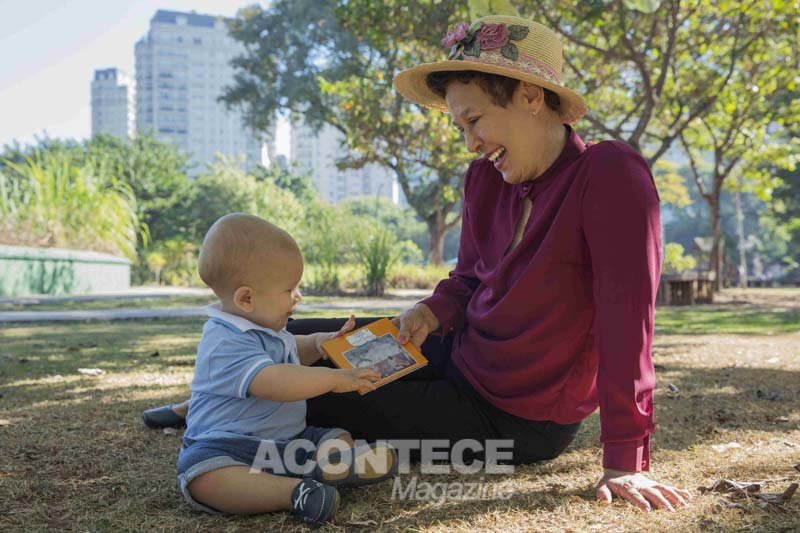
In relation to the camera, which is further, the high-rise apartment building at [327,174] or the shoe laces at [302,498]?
the high-rise apartment building at [327,174]

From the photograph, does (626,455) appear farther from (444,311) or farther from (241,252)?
(241,252)

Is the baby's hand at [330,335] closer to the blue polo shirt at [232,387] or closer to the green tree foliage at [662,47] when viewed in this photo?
the blue polo shirt at [232,387]

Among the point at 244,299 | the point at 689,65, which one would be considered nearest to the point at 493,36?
the point at 244,299

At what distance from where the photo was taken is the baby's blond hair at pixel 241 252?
197cm

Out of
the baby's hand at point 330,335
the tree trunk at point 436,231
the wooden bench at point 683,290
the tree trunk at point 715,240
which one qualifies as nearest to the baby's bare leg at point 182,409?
the baby's hand at point 330,335

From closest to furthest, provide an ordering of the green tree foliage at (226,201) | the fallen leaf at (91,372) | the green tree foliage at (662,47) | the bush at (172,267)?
the fallen leaf at (91,372) → the green tree foliage at (662,47) → the bush at (172,267) → the green tree foliage at (226,201)

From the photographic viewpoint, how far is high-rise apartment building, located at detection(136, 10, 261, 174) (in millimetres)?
109375

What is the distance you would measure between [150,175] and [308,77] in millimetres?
8539

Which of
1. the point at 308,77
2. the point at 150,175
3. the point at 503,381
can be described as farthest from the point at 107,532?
the point at 150,175

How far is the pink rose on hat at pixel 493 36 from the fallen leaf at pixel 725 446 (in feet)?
4.84

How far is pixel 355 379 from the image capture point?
1950 millimetres

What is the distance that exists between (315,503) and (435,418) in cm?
59

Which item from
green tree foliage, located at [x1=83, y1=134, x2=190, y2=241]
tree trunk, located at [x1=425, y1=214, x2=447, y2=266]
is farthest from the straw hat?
green tree foliage, located at [x1=83, y1=134, x2=190, y2=241]

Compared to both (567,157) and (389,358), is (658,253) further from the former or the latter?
(389,358)
